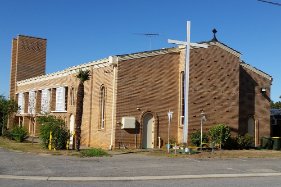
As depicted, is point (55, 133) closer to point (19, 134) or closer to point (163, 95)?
point (163, 95)

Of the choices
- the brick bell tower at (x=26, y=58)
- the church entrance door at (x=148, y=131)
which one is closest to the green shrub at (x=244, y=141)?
the church entrance door at (x=148, y=131)

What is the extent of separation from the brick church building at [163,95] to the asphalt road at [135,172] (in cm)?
707

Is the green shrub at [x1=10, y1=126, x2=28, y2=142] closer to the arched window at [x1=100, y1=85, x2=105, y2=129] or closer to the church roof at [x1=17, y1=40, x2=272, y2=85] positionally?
the church roof at [x1=17, y1=40, x2=272, y2=85]

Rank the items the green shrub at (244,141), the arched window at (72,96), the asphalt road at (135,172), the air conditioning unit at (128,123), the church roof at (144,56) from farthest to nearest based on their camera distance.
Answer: the arched window at (72,96), the green shrub at (244,141), the church roof at (144,56), the air conditioning unit at (128,123), the asphalt road at (135,172)

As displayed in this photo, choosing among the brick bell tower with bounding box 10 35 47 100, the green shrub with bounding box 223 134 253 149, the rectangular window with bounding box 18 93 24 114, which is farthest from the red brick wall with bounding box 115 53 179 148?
the brick bell tower with bounding box 10 35 47 100

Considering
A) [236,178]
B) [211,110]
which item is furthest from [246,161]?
[211,110]

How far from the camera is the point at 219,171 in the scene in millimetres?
18297

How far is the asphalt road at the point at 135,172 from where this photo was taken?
1472 cm

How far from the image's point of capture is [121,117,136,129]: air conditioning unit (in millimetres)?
28500

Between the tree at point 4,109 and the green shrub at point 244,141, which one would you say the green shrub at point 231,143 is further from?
the tree at point 4,109

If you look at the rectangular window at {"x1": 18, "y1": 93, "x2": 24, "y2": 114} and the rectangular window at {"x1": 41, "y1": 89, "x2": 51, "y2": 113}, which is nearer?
the rectangular window at {"x1": 41, "y1": 89, "x2": 51, "y2": 113}

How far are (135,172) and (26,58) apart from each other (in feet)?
132

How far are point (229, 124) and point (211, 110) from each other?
1841mm

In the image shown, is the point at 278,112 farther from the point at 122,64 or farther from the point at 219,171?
the point at 219,171
